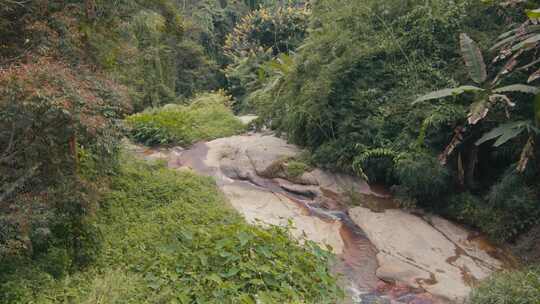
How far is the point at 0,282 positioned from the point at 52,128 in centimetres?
159

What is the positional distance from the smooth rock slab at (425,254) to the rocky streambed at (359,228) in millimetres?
13

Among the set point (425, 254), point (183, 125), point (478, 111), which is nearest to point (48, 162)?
point (425, 254)

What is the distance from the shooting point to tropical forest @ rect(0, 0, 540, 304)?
16.0ft

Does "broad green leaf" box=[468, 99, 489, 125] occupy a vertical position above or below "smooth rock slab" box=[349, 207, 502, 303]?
above

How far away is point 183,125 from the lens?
44.7 ft

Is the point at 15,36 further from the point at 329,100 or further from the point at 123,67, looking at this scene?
the point at 329,100

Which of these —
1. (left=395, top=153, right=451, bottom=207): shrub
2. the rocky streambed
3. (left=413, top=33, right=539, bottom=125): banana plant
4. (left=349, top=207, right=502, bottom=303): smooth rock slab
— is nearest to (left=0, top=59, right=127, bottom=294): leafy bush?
the rocky streambed

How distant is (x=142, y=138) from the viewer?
13398 mm

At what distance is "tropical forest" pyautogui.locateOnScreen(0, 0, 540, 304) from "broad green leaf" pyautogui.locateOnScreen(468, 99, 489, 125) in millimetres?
31

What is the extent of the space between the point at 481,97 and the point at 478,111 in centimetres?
51

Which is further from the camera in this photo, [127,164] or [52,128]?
[127,164]

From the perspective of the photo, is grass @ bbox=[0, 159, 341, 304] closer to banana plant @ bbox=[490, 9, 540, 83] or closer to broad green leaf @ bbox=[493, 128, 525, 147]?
broad green leaf @ bbox=[493, 128, 525, 147]

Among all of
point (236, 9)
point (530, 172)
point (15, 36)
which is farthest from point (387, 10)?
point (236, 9)

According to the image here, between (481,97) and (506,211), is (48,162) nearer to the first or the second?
(481,97)
